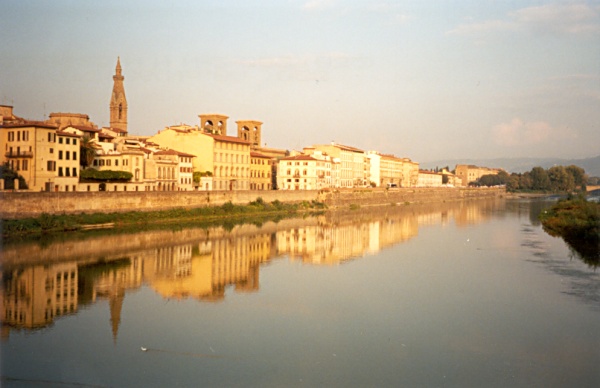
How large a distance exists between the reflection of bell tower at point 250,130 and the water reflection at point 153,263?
28.0 meters

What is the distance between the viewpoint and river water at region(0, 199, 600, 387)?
31.1 feet

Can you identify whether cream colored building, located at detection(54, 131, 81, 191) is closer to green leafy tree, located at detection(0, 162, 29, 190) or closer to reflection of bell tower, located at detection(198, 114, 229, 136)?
green leafy tree, located at detection(0, 162, 29, 190)

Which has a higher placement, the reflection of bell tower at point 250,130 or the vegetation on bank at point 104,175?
the reflection of bell tower at point 250,130

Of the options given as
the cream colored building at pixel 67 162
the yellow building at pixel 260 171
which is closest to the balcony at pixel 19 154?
the cream colored building at pixel 67 162

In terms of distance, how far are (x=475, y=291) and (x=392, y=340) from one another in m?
5.64

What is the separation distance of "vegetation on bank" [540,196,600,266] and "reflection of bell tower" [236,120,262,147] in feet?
98.2

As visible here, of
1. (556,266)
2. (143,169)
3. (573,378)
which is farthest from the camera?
(143,169)

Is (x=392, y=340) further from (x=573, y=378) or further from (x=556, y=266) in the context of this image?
(x=556, y=266)

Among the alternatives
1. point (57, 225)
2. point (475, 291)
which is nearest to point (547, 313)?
point (475, 291)

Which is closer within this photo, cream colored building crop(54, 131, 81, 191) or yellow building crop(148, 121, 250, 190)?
cream colored building crop(54, 131, 81, 191)

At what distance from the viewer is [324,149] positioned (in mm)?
62156

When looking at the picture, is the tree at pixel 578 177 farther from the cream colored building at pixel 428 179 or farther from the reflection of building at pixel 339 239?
the reflection of building at pixel 339 239

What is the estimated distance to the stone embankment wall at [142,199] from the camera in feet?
77.0

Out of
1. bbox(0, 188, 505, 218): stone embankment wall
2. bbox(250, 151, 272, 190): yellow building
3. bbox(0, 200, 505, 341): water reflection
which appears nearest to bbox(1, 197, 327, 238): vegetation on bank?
bbox(0, 188, 505, 218): stone embankment wall
